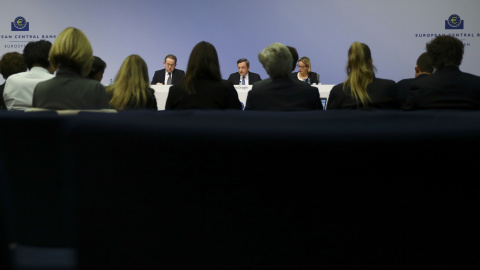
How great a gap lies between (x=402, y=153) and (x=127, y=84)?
3.29 metres

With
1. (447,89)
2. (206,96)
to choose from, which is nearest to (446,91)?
(447,89)

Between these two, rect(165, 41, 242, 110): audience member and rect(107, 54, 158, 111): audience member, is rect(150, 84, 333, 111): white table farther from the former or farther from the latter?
rect(165, 41, 242, 110): audience member

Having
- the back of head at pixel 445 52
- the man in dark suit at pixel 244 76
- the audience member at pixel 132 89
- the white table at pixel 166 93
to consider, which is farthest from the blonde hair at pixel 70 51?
the man in dark suit at pixel 244 76

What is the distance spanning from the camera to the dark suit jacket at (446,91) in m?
2.85

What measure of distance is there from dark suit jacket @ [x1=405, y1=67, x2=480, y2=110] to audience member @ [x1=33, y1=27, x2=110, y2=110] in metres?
1.74

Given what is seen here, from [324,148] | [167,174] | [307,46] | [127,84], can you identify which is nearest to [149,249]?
[167,174]

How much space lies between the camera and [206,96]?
10.2ft

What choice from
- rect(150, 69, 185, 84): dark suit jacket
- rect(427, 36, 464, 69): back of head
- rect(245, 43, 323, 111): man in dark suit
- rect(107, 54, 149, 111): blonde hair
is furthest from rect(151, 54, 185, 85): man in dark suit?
rect(427, 36, 464, 69): back of head

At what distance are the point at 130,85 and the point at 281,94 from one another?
3.60 ft

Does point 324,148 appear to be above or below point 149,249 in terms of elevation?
above

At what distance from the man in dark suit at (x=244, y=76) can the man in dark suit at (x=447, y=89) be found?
196 inches

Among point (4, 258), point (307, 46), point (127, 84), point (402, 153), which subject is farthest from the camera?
point (307, 46)

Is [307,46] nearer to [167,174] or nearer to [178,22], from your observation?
[178,22]

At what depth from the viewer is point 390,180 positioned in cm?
51
